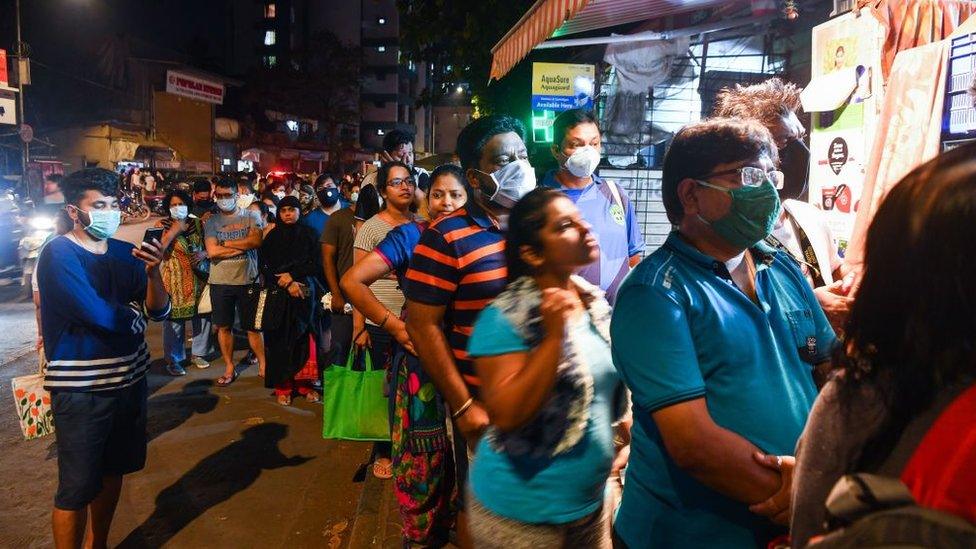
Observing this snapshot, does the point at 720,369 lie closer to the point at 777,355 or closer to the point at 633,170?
the point at 777,355

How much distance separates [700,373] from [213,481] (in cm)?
444

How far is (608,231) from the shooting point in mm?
3525

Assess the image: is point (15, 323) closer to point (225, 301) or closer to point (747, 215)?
point (225, 301)

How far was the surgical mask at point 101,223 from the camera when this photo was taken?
335cm

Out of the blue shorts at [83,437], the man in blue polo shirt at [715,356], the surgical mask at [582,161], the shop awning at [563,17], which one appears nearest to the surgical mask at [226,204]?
the shop awning at [563,17]

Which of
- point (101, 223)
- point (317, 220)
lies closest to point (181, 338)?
point (317, 220)

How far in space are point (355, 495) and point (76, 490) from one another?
1939mm

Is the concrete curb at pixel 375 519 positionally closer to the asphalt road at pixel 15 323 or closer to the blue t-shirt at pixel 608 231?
the blue t-shirt at pixel 608 231

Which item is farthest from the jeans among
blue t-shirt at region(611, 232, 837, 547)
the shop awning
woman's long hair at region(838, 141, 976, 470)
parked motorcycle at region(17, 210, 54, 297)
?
woman's long hair at region(838, 141, 976, 470)

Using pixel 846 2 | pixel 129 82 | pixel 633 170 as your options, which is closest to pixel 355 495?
pixel 846 2

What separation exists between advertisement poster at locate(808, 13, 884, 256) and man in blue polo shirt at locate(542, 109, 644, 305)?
141 centimetres

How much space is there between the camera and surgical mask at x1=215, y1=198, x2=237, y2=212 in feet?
22.8

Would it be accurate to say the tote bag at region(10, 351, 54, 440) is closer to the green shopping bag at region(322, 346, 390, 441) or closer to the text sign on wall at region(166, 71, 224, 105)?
the green shopping bag at region(322, 346, 390, 441)

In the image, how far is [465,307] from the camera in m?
2.81
